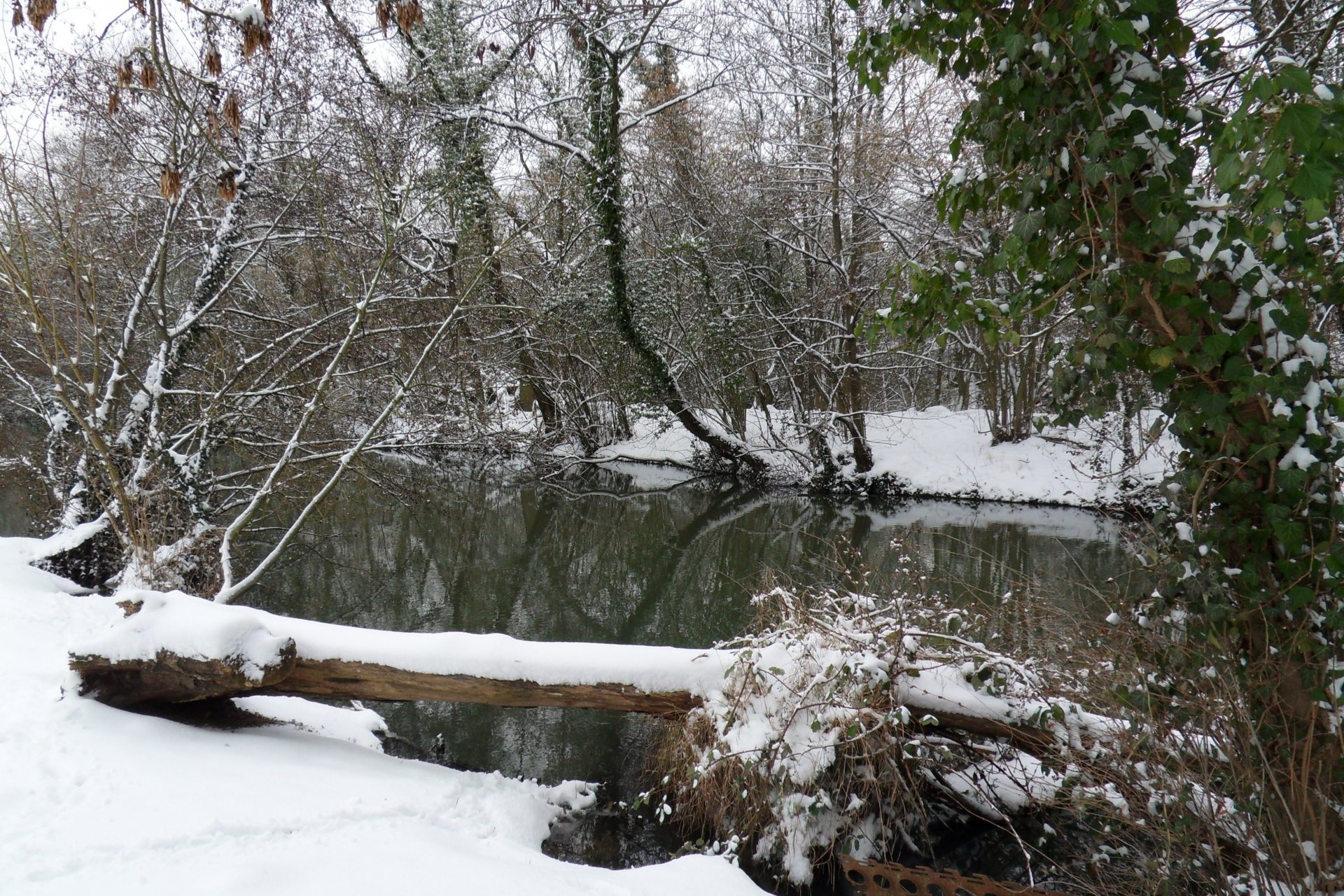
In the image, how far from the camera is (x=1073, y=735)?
10.9ft

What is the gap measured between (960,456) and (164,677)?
13.8 m

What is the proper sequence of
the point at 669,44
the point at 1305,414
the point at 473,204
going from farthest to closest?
the point at 669,44 → the point at 473,204 → the point at 1305,414

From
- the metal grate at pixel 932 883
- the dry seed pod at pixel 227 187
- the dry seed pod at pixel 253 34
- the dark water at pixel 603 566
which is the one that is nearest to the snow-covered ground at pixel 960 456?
the dark water at pixel 603 566

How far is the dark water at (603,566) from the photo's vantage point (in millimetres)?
5348

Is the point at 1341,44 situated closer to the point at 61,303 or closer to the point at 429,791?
the point at 429,791

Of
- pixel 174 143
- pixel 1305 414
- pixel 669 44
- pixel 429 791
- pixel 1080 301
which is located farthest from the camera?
pixel 669 44

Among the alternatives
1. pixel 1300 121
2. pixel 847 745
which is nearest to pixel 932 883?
pixel 847 745

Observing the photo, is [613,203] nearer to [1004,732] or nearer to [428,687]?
[428,687]

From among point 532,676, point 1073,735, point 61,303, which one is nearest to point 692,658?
point 532,676

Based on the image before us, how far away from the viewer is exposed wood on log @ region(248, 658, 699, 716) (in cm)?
392

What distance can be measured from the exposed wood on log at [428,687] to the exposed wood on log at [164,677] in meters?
0.24

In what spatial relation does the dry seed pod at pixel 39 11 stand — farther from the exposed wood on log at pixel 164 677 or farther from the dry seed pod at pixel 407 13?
the exposed wood on log at pixel 164 677

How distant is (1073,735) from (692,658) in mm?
1804

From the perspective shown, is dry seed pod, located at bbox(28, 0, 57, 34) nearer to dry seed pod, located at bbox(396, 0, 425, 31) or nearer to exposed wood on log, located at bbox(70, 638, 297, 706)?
dry seed pod, located at bbox(396, 0, 425, 31)
